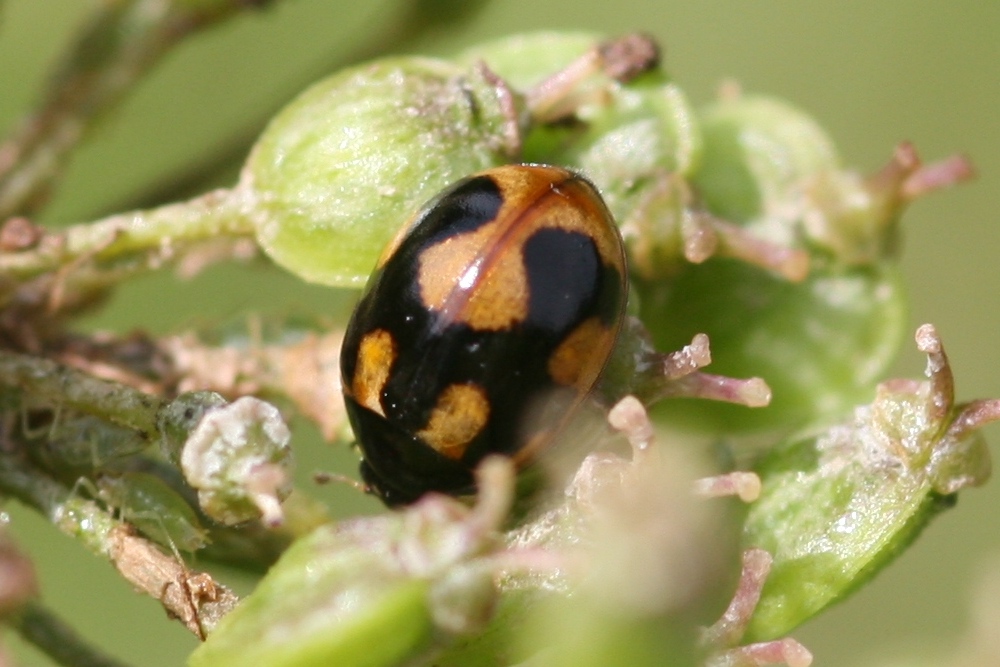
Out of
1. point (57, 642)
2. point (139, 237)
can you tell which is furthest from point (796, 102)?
point (57, 642)

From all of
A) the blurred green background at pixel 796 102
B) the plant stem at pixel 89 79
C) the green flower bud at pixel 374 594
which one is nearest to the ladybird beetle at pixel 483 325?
the green flower bud at pixel 374 594

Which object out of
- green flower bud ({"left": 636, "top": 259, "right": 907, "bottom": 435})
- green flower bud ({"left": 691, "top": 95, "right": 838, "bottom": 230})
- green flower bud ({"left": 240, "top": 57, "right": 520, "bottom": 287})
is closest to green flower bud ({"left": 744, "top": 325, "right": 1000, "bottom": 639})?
green flower bud ({"left": 636, "top": 259, "right": 907, "bottom": 435})

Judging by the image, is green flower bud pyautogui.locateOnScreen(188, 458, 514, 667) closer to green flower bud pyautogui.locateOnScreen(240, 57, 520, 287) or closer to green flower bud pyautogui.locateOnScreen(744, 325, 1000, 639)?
green flower bud pyautogui.locateOnScreen(744, 325, 1000, 639)

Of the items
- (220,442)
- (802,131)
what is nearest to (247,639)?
(220,442)

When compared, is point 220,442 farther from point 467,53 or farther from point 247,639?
point 467,53

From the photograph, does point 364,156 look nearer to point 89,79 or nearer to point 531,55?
point 531,55

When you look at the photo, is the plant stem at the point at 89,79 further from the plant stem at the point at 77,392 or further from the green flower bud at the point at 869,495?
the green flower bud at the point at 869,495
